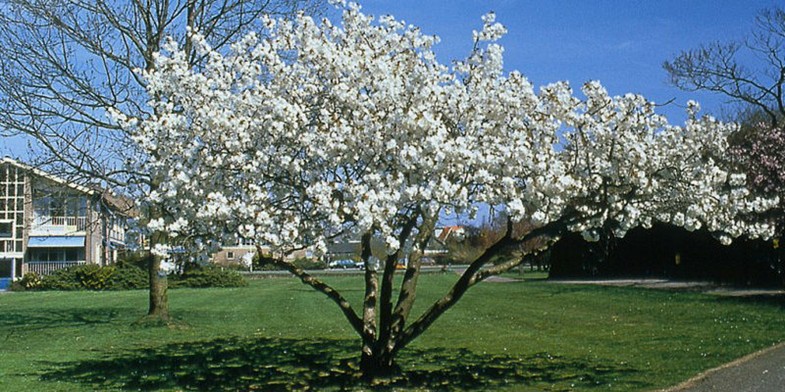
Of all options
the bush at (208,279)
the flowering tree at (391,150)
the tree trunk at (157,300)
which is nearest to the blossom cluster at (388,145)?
the flowering tree at (391,150)

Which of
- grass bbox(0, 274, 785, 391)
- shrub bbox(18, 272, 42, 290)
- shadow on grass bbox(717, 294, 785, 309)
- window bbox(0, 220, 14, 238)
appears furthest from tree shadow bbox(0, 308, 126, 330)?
window bbox(0, 220, 14, 238)

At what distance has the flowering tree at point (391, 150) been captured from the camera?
8.45 m

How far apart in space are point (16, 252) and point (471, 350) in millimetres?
52067

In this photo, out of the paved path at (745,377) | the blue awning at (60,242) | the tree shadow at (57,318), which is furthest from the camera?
the blue awning at (60,242)

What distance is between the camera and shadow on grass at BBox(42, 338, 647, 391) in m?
10.7

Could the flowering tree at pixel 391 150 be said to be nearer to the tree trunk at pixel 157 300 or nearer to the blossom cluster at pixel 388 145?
the blossom cluster at pixel 388 145

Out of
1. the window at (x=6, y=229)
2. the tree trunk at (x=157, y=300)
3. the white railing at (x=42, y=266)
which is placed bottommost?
the tree trunk at (x=157, y=300)

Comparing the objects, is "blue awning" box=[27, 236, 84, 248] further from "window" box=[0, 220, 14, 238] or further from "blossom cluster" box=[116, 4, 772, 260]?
"blossom cluster" box=[116, 4, 772, 260]

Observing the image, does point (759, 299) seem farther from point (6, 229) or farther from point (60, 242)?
point (6, 229)

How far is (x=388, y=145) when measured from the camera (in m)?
8.31

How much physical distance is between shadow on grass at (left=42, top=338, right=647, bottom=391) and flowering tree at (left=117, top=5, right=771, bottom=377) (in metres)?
1.07

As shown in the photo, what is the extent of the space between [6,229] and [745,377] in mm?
59128

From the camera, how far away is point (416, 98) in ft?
Answer: 29.8

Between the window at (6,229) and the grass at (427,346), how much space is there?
116 feet
